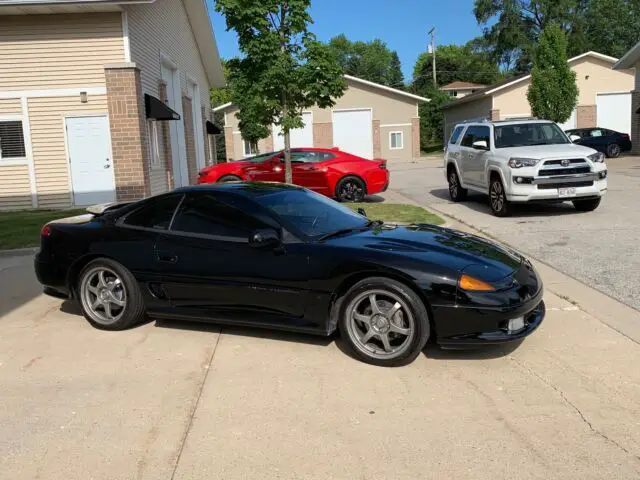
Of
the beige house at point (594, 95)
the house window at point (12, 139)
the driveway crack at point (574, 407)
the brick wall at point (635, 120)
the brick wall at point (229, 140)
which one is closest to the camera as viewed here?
the driveway crack at point (574, 407)

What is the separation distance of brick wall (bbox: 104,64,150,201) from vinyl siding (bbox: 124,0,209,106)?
586 millimetres

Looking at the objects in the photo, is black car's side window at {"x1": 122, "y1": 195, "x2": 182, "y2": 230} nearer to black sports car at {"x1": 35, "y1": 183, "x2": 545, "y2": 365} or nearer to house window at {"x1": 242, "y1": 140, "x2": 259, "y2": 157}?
black sports car at {"x1": 35, "y1": 183, "x2": 545, "y2": 365}

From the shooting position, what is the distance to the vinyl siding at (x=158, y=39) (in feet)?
49.2

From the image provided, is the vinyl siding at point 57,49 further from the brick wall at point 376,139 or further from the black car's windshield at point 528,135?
the brick wall at point 376,139

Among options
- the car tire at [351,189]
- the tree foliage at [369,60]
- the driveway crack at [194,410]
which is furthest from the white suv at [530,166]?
the tree foliage at [369,60]

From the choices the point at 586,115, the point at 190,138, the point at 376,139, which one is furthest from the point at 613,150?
the point at 190,138

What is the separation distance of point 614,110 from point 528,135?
33121 mm

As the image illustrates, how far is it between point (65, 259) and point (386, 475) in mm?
3930

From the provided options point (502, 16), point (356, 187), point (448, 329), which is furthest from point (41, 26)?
point (502, 16)

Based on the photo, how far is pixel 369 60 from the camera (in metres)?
118

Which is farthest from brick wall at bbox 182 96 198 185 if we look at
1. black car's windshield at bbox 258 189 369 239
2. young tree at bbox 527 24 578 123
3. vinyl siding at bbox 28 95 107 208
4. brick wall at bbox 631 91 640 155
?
brick wall at bbox 631 91 640 155

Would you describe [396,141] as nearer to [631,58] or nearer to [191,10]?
[631,58]

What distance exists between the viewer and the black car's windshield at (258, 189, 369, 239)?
5.13m

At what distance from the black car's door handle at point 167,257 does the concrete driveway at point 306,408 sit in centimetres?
69
